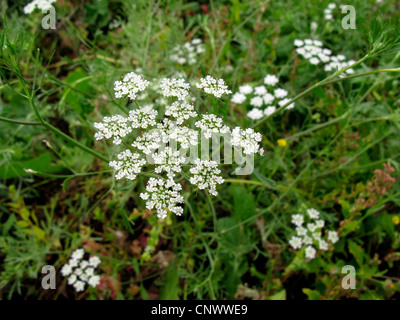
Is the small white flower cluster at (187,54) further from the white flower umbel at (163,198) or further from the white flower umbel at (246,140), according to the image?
the white flower umbel at (163,198)

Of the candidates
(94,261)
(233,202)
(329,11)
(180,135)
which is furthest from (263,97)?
(94,261)

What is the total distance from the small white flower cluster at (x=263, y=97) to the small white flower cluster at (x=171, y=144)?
824 millimetres

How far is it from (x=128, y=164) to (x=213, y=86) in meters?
0.55

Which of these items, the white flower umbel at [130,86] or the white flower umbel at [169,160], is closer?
the white flower umbel at [169,160]

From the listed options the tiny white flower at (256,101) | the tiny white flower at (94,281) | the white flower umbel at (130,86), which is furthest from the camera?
the tiny white flower at (256,101)

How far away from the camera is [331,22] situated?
121 inches

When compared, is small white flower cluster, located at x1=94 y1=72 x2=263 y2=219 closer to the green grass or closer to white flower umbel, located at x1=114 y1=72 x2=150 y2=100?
white flower umbel, located at x1=114 y1=72 x2=150 y2=100

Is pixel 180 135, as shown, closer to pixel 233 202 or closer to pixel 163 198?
pixel 163 198

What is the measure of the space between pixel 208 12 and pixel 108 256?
112 inches

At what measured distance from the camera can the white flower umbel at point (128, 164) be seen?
4.68 ft

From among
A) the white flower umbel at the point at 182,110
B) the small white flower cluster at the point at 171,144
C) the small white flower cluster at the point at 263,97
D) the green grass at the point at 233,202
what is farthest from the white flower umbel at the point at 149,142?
the small white flower cluster at the point at 263,97

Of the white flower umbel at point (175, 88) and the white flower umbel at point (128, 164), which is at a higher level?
the white flower umbel at point (175, 88)

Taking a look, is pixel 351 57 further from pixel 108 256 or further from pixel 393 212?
pixel 108 256

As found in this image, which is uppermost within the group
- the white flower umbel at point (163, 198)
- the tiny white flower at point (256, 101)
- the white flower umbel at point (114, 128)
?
the tiny white flower at point (256, 101)
